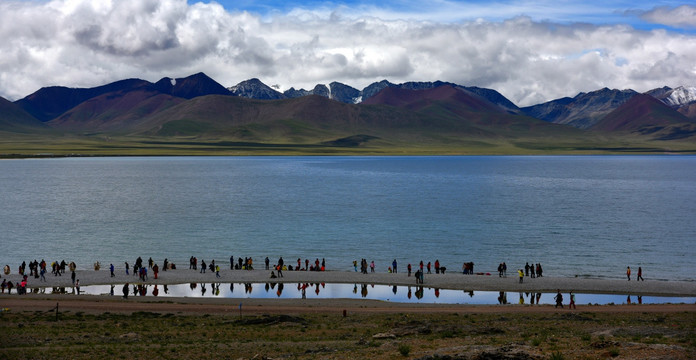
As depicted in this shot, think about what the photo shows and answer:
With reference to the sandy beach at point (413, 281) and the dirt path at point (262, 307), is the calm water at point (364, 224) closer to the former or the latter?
the sandy beach at point (413, 281)

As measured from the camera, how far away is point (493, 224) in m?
90.6

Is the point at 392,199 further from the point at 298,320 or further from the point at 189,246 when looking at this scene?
the point at 298,320

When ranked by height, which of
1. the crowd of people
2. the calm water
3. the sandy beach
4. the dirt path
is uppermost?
the calm water

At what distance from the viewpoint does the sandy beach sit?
50.2 m

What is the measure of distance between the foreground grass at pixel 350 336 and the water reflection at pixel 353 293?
796 cm

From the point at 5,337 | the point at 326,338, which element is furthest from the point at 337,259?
the point at 5,337

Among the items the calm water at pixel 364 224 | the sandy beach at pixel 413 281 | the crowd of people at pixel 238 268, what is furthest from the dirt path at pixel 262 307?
the calm water at pixel 364 224

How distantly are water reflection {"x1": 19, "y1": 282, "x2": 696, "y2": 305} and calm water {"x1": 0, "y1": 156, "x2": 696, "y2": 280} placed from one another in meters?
9.48

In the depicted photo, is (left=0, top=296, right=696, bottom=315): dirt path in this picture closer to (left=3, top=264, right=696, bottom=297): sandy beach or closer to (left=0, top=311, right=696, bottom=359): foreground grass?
(left=0, top=311, right=696, bottom=359): foreground grass

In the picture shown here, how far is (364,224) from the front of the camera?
297ft

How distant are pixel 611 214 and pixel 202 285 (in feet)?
240

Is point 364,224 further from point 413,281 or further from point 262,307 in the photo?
point 262,307

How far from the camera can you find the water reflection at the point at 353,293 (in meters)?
47.2

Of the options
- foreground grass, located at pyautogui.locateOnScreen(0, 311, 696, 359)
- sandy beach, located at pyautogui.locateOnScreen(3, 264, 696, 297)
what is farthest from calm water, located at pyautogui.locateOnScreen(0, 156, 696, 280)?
foreground grass, located at pyautogui.locateOnScreen(0, 311, 696, 359)
